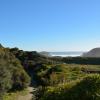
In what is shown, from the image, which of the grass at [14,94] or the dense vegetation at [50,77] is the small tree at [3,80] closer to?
the dense vegetation at [50,77]

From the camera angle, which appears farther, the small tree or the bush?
the small tree

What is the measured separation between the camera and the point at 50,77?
1876 inches

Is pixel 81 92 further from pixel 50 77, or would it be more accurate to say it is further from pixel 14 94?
pixel 14 94

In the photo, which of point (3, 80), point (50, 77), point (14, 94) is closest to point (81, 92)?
point (50, 77)

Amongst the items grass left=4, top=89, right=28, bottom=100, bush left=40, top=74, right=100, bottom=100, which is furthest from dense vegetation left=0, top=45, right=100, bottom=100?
grass left=4, top=89, right=28, bottom=100

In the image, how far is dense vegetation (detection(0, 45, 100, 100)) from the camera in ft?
28.5

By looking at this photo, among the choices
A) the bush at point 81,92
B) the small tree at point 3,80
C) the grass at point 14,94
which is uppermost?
the bush at point 81,92

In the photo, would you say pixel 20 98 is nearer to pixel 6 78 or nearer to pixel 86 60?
pixel 6 78

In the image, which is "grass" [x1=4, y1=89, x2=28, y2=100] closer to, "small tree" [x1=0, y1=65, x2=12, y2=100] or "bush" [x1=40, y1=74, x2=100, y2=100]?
"small tree" [x1=0, y1=65, x2=12, y2=100]

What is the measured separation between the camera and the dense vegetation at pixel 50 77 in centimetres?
867

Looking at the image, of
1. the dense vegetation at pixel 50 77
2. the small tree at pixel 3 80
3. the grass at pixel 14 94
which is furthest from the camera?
the grass at pixel 14 94

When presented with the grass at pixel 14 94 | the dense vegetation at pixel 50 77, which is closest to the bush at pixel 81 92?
the dense vegetation at pixel 50 77

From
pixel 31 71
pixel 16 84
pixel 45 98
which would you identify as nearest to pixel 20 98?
pixel 16 84

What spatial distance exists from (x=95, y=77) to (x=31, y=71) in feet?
259
